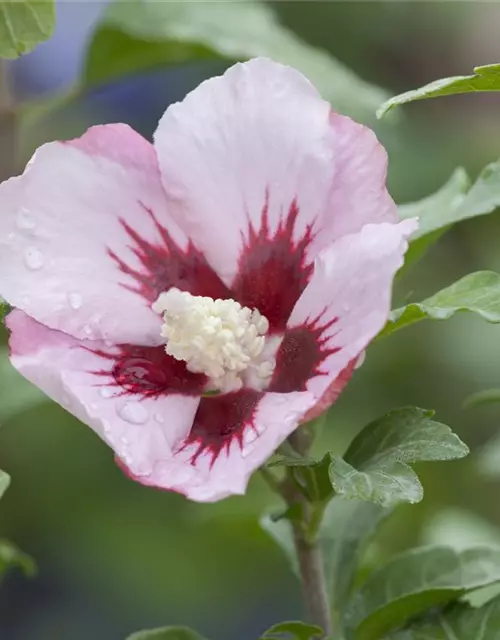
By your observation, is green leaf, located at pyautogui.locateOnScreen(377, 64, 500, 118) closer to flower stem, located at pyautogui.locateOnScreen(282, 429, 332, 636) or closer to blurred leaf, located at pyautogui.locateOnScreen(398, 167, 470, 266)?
blurred leaf, located at pyautogui.locateOnScreen(398, 167, 470, 266)

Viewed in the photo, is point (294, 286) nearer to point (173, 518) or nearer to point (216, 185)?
point (216, 185)

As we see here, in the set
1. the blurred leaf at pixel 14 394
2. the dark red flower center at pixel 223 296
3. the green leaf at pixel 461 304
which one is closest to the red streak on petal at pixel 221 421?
the dark red flower center at pixel 223 296

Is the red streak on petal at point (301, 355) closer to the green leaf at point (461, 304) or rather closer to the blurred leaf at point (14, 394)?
the green leaf at point (461, 304)

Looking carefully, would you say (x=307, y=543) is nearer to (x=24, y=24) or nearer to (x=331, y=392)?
(x=331, y=392)

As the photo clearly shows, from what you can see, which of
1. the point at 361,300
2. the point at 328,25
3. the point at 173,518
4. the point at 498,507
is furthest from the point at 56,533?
the point at 361,300

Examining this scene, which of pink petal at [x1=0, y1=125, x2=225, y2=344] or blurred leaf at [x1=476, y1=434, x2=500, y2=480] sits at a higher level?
pink petal at [x1=0, y1=125, x2=225, y2=344]

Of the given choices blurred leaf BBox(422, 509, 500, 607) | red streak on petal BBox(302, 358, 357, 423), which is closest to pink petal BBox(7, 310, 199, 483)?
red streak on petal BBox(302, 358, 357, 423)

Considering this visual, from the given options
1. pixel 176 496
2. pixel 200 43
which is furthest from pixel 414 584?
pixel 176 496
